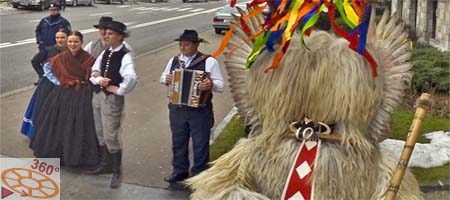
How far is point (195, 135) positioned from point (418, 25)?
12.4m

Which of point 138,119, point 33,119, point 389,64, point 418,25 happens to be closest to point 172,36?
point 418,25

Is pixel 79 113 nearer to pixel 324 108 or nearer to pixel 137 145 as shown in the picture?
pixel 137 145

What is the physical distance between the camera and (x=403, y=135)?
7.71 m

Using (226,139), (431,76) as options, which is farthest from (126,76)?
(431,76)

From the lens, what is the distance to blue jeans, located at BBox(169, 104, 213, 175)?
19.1 feet

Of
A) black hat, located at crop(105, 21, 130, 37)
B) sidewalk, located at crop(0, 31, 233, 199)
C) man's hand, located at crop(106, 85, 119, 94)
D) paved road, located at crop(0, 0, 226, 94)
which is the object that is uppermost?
black hat, located at crop(105, 21, 130, 37)

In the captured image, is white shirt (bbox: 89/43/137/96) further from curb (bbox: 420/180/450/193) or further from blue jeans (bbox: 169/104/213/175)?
curb (bbox: 420/180/450/193)

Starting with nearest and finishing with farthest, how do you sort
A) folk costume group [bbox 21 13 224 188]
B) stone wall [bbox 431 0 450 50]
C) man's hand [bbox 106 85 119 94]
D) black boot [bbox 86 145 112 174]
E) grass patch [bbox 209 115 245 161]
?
folk costume group [bbox 21 13 224 188] → man's hand [bbox 106 85 119 94] → black boot [bbox 86 145 112 174] → grass patch [bbox 209 115 245 161] → stone wall [bbox 431 0 450 50]

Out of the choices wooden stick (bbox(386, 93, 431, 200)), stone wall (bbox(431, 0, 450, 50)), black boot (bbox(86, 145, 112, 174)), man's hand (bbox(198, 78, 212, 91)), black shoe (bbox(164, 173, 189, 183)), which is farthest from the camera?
stone wall (bbox(431, 0, 450, 50))

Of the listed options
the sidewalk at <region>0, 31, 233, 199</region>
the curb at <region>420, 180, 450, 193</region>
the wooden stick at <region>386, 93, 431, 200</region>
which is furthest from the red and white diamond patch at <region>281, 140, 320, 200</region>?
the curb at <region>420, 180, 450, 193</region>

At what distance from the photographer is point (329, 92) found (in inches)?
109

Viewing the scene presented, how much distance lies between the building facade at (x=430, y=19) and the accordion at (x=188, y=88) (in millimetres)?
8277

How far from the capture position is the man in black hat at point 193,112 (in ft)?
18.6

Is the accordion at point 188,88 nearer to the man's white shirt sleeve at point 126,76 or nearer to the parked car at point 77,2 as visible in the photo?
the man's white shirt sleeve at point 126,76
